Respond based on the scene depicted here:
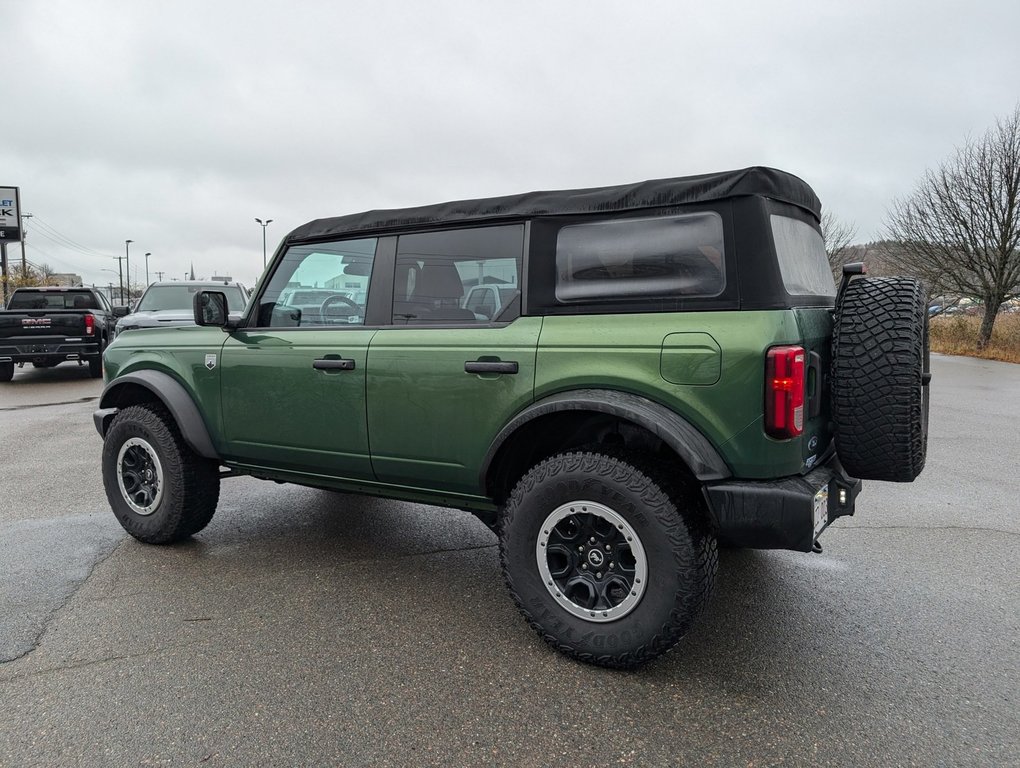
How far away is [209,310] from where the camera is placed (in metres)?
3.80

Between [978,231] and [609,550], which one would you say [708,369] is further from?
[978,231]

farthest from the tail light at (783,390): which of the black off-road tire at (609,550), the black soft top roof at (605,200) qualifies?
the black soft top roof at (605,200)

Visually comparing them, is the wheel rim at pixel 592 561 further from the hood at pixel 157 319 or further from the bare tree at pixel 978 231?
the bare tree at pixel 978 231

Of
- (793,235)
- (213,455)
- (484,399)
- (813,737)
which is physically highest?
(793,235)

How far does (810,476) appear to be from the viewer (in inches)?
107

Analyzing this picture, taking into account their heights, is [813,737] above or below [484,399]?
below

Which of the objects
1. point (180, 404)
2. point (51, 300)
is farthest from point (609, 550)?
point (51, 300)

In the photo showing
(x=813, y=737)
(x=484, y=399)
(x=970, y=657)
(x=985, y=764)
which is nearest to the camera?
(x=985, y=764)

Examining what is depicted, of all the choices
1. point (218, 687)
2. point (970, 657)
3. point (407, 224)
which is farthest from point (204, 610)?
point (970, 657)

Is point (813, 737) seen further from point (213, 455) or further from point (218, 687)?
point (213, 455)

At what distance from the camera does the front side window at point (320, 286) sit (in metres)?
3.60

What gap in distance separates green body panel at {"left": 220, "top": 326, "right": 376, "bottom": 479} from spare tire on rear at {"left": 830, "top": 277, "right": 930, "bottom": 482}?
6.76ft

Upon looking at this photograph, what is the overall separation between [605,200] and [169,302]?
38.9 feet

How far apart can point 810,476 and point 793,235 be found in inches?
39.2
